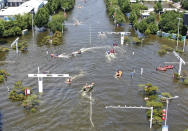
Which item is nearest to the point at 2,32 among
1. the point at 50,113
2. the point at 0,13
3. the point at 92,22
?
the point at 0,13

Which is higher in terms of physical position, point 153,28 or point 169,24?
point 169,24

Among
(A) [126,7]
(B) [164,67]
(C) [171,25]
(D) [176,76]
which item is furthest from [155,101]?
(A) [126,7]

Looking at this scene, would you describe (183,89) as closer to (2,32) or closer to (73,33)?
(73,33)

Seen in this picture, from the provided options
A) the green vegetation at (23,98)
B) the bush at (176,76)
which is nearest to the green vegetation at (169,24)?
the bush at (176,76)

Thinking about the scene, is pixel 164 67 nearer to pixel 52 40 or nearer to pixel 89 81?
pixel 89 81

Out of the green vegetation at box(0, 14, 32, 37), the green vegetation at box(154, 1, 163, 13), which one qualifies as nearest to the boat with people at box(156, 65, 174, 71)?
the green vegetation at box(0, 14, 32, 37)

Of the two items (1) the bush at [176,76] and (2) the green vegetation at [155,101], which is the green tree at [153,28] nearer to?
(1) the bush at [176,76]
